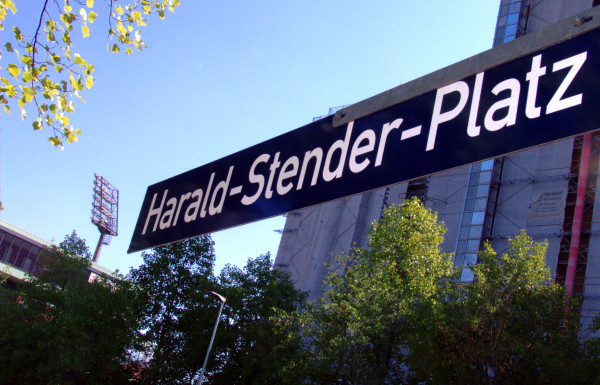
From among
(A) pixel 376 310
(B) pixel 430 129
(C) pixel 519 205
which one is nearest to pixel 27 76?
(B) pixel 430 129

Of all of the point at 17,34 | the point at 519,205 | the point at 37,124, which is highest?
the point at 519,205

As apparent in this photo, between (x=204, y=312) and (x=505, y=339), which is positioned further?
(x=204, y=312)

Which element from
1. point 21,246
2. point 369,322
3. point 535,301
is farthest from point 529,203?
point 21,246

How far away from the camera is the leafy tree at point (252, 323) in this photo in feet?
88.2

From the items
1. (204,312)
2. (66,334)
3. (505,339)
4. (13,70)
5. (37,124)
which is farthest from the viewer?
(204,312)

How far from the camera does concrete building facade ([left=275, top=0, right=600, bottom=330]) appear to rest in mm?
31906

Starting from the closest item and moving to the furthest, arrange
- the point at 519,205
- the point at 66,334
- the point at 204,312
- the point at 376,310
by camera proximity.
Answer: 1. the point at 376,310
2. the point at 66,334
3. the point at 204,312
4. the point at 519,205

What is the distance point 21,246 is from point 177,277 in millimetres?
32144

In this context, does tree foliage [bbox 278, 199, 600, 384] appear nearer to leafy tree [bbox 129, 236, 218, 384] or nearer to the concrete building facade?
the concrete building facade

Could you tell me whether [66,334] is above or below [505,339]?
below

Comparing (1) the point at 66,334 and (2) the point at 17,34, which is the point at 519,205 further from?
(2) the point at 17,34

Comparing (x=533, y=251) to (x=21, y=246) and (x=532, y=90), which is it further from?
(x=21, y=246)

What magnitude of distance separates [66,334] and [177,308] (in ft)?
22.0

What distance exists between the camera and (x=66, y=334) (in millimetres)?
29672
